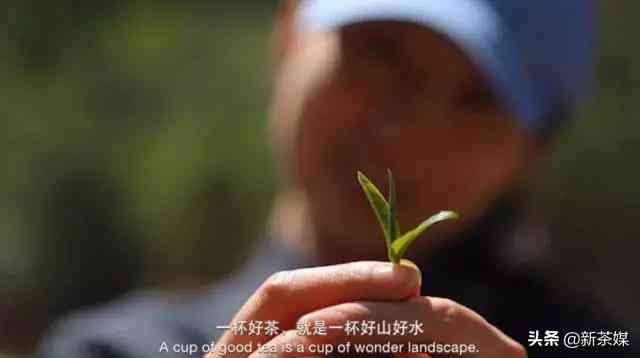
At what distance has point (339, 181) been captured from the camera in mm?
662

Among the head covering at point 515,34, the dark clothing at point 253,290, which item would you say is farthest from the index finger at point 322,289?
the head covering at point 515,34

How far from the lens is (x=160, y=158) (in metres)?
0.89

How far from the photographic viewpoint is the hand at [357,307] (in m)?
0.34

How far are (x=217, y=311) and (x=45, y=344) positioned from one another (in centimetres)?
15

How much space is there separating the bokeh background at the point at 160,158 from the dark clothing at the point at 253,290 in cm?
3

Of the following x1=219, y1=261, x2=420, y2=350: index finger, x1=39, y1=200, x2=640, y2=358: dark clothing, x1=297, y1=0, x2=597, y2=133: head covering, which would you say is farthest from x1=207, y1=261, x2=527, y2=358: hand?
x1=297, y1=0, x2=597, y2=133: head covering

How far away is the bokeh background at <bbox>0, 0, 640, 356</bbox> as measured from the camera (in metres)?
0.72

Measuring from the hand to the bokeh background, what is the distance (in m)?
0.32

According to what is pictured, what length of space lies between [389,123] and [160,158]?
32 centimetres

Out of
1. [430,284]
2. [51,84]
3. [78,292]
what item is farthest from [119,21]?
[430,284]

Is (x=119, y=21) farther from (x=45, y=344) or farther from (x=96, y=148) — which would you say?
(x=45, y=344)

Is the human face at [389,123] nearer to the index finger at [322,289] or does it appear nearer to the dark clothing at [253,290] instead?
the dark clothing at [253,290]

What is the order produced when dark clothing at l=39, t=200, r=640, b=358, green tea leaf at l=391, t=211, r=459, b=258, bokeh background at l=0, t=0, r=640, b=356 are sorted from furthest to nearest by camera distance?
bokeh background at l=0, t=0, r=640, b=356, dark clothing at l=39, t=200, r=640, b=358, green tea leaf at l=391, t=211, r=459, b=258

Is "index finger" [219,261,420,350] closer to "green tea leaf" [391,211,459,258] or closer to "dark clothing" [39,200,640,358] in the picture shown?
"green tea leaf" [391,211,459,258]
